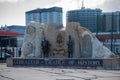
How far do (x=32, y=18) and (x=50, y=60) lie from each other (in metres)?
63.0

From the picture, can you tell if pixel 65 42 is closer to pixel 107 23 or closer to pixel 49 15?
pixel 107 23

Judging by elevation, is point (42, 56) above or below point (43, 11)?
below

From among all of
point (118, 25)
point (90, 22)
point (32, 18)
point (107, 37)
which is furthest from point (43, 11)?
point (107, 37)

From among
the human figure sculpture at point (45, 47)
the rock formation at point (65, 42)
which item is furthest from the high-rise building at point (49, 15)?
the human figure sculpture at point (45, 47)

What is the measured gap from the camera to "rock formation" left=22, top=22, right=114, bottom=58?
28.5m

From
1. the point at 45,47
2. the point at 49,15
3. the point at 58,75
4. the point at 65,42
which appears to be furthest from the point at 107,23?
the point at 58,75

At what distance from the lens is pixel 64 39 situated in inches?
1161

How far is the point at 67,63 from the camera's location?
26.5m

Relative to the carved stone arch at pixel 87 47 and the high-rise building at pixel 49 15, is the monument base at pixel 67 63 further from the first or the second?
the high-rise building at pixel 49 15

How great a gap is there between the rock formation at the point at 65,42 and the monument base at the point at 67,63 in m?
2.10

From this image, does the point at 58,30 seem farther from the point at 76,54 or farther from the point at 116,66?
the point at 116,66

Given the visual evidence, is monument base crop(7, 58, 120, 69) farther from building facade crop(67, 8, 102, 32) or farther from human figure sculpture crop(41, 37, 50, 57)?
building facade crop(67, 8, 102, 32)

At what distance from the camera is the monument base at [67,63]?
84.2 ft

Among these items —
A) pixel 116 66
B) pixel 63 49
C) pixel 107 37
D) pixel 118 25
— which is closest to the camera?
pixel 116 66
